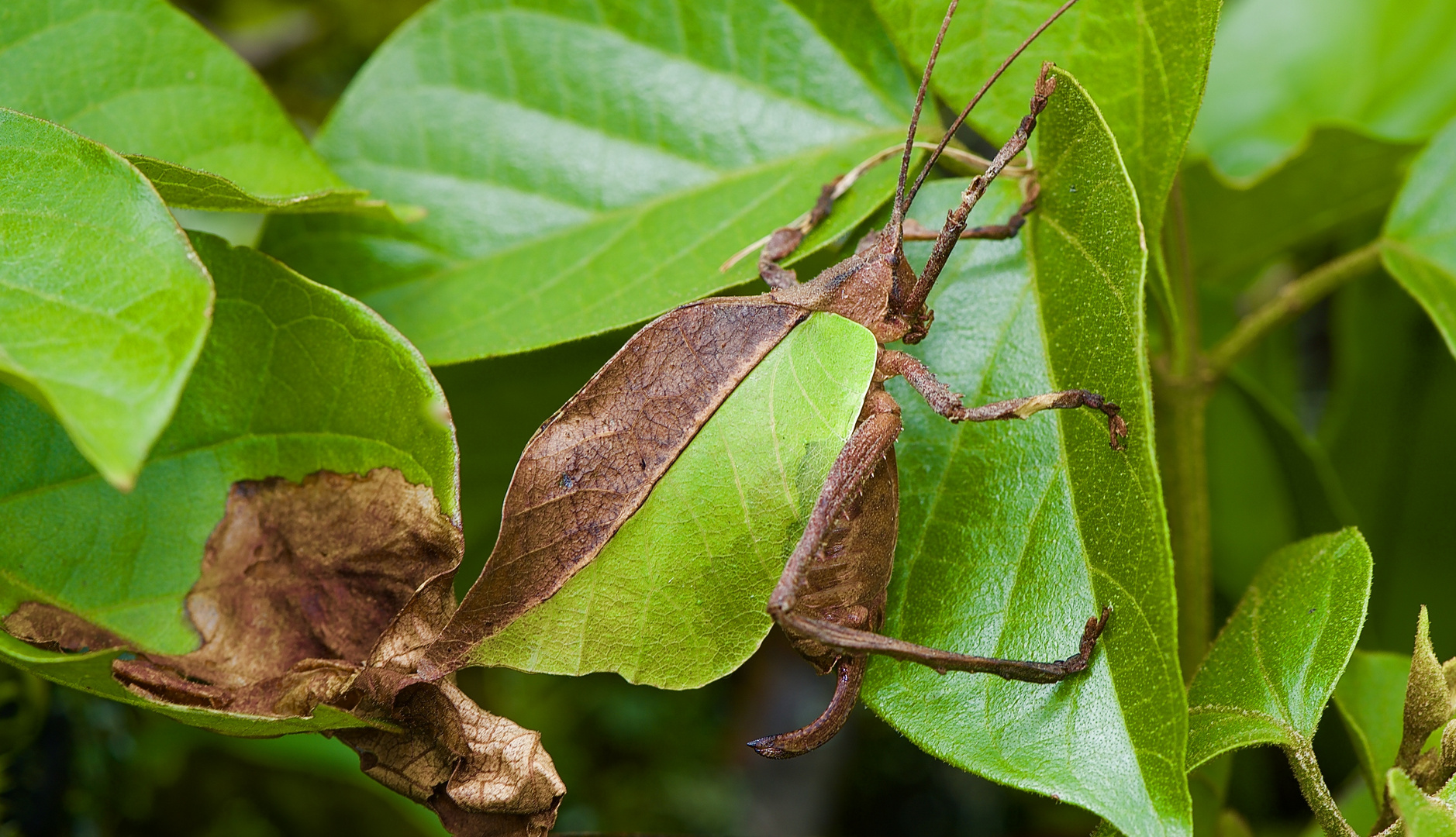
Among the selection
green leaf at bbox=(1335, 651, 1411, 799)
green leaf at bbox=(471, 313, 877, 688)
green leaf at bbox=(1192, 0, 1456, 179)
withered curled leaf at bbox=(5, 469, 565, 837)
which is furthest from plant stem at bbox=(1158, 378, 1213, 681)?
withered curled leaf at bbox=(5, 469, 565, 837)

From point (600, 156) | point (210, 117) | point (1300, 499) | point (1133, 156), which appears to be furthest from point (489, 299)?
point (1300, 499)

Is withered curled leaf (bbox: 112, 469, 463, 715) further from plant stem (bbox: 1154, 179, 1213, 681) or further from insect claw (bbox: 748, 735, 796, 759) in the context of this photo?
plant stem (bbox: 1154, 179, 1213, 681)

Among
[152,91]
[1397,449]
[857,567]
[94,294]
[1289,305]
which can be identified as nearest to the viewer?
[94,294]

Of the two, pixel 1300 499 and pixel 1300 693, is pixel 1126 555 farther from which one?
pixel 1300 499

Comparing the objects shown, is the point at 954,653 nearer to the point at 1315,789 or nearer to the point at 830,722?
the point at 830,722

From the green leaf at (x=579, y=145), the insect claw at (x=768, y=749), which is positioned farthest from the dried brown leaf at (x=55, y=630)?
the insect claw at (x=768, y=749)

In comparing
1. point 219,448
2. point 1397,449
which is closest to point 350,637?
→ point 219,448
